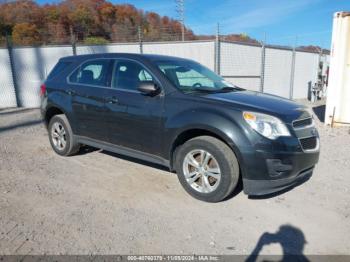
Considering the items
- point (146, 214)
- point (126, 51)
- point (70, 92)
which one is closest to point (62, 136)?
point (70, 92)

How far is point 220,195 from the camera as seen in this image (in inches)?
152

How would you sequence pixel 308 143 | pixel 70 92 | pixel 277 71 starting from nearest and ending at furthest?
pixel 308 143 → pixel 70 92 → pixel 277 71

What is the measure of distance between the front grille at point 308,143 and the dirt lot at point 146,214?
692 millimetres

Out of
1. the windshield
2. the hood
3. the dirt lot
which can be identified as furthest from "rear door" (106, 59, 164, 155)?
the hood

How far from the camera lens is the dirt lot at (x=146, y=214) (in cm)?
311

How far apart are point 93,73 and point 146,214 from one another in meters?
2.59

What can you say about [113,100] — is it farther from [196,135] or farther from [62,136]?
[62,136]

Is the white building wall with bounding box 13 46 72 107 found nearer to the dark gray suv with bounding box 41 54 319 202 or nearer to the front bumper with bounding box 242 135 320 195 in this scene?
the dark gray suv with bounding box 41 54 319 202

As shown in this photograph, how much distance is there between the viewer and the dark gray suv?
3.63m

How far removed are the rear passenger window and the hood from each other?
176 cm

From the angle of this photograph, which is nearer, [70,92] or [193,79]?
[193,79]

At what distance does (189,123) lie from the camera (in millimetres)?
3947

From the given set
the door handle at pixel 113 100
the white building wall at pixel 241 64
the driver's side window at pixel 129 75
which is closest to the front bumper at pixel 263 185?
the driver's side window at pixel 129 75

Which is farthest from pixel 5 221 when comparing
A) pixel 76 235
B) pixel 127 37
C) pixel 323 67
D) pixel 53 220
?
pixel 323 67
